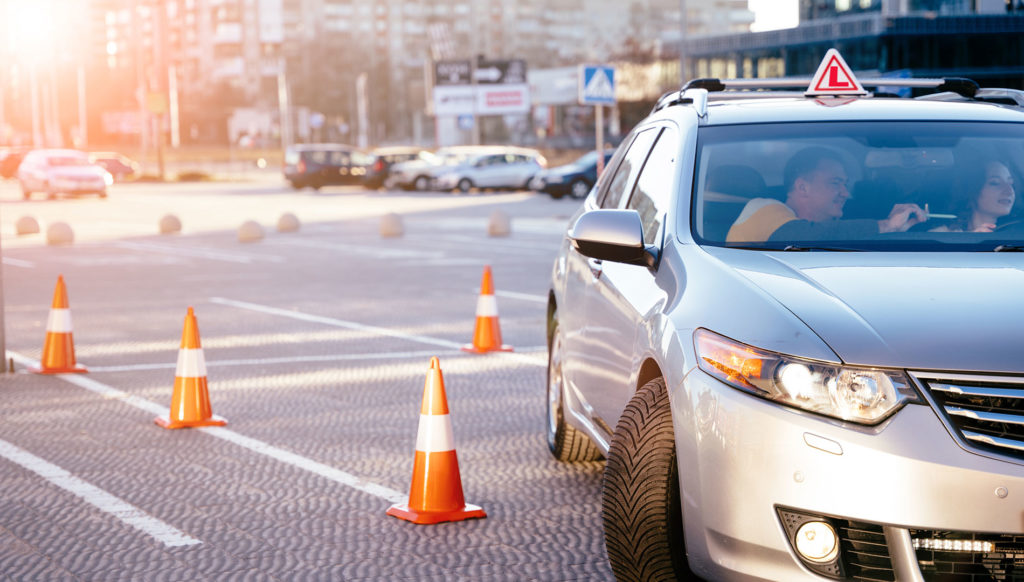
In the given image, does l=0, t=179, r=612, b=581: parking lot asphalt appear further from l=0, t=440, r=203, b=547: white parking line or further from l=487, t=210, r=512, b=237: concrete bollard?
l=487, t=210, r=512, b=237: concrete bollard

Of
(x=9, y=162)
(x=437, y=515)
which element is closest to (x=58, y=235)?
(x=437, y=515)

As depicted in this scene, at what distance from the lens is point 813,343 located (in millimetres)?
3688

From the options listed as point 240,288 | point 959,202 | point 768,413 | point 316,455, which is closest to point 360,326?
point 240,288

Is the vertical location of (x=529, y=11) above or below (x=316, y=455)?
above

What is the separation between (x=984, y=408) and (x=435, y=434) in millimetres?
2649

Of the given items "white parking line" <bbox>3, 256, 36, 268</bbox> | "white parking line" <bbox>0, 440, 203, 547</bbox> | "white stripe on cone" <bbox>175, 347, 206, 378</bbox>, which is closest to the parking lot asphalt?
"white parking line" <bbox>0, 440, 203, 547</bbox>

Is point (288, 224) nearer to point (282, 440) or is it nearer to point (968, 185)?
point (282, 440)

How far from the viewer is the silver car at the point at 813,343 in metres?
3.50

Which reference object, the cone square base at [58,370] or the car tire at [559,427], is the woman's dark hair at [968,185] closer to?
the car tire at [559,427]

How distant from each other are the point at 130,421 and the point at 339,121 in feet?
454

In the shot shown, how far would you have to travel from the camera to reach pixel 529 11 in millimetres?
197125

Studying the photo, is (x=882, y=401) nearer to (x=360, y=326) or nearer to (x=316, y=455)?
(x=316, y=455)

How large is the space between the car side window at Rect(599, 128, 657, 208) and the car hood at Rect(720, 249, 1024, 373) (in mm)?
1512

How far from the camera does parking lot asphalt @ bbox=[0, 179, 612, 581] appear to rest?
5383 mm
